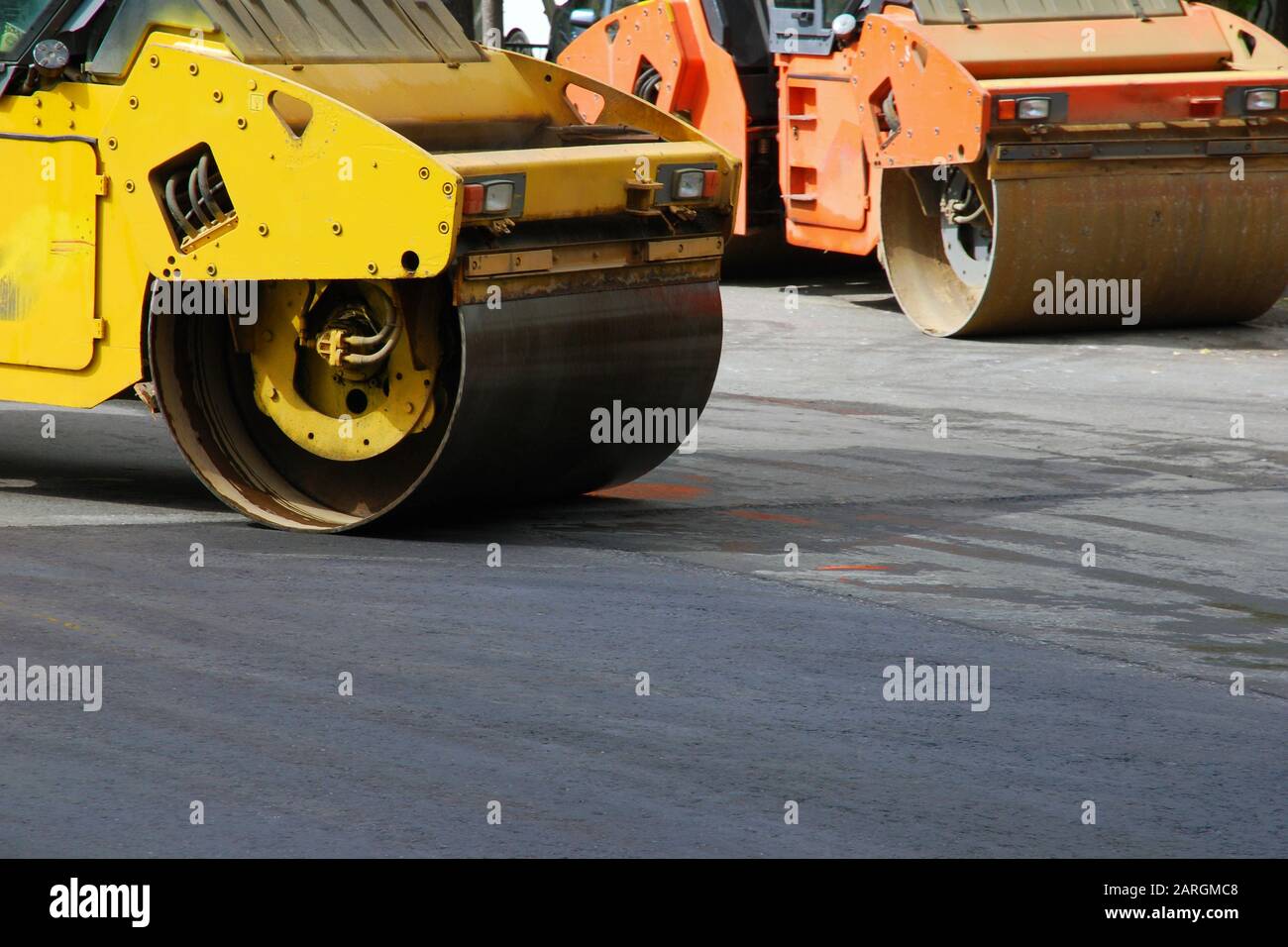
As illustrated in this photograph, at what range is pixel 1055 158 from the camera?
527 inches

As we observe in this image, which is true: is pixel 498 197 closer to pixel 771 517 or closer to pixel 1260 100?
pixel 771 517

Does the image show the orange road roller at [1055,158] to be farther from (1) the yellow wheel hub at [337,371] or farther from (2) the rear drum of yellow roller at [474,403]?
(1) the yellow wheel hub at [337,371]

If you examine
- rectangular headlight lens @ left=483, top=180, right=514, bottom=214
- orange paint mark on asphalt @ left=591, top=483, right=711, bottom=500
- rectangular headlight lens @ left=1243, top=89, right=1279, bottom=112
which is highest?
rectangular headlight lens @ left=483, top=180, right=514, bottom=214

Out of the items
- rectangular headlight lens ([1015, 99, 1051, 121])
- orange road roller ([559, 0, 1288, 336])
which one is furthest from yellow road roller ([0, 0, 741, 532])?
orange road roller ([559, 0, 1288, 336])

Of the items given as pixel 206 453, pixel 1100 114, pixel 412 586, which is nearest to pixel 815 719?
pixel 412 586

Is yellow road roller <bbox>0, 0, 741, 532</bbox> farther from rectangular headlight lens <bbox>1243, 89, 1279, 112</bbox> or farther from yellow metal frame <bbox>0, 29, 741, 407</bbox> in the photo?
rectangular headlight lens <bbox>1243, 89, 1279, 112</bbox>

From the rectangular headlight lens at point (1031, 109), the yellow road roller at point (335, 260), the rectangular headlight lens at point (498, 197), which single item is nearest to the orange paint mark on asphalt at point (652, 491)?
the yellow road roller at point (335, 260)

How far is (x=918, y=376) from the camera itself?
42.5 ft

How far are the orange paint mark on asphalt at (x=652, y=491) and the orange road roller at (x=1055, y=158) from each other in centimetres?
462

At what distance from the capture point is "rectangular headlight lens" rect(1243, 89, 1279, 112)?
45.0 ft

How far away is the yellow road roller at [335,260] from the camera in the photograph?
Result: 25.3ft

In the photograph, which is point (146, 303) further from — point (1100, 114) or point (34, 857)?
point (1100, 114)

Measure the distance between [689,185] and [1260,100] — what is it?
6.52m

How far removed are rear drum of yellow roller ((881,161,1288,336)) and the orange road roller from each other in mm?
12
